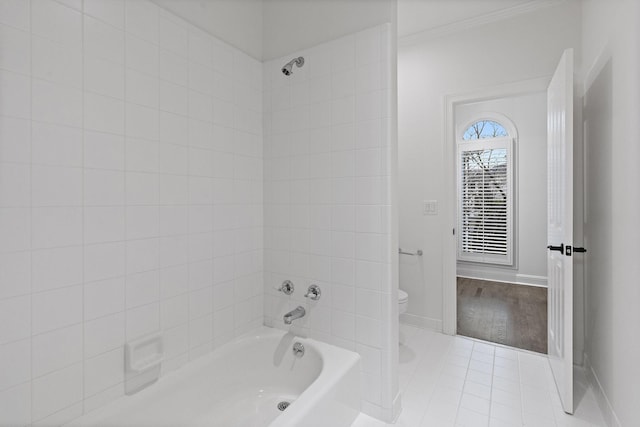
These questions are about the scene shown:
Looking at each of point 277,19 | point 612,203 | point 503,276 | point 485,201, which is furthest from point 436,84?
point 503,276

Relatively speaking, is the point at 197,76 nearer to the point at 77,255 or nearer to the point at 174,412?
the point at 77,255

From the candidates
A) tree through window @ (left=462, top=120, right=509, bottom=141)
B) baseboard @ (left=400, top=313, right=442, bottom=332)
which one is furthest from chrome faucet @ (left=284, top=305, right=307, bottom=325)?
tree through window @ (left=462, top=120, right=509, bottom=141)

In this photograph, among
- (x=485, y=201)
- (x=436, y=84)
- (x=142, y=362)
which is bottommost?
(x=142, y=362)

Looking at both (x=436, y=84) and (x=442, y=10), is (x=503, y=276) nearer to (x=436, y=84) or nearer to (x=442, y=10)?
(x=436, y=84)

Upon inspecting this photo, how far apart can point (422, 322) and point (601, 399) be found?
1.29m

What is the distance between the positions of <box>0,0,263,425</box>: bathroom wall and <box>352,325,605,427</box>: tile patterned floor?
3.92 feet

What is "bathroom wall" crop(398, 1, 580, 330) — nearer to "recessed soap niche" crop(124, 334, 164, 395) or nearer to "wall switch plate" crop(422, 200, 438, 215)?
"wall switch plate" crop(422, 200, 438, 215)

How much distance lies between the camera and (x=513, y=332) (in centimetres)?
281

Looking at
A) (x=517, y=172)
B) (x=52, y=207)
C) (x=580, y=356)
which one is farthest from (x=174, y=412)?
(x=517, y=172)

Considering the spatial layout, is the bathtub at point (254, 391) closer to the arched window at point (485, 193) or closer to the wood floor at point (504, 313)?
the wood floor at point (504, 313)

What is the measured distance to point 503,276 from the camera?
459cm

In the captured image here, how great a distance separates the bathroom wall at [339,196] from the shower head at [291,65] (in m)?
0.06

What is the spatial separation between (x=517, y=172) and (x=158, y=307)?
4762 millimetres

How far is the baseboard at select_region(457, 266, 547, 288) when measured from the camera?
436 centimetres
